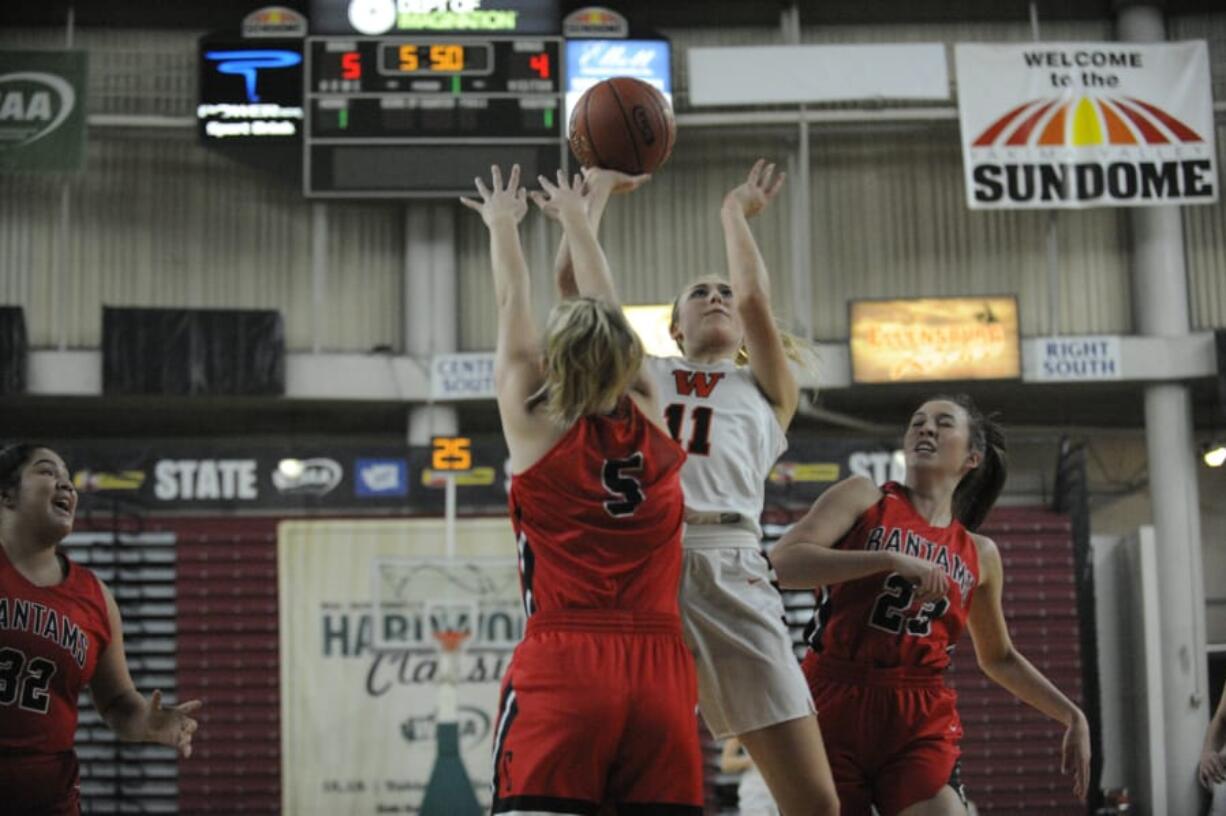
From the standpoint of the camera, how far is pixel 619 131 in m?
4.88

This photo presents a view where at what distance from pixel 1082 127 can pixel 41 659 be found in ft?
45.3

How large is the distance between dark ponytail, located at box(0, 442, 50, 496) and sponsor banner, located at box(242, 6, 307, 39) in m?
11.6

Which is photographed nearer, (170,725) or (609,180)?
(609,180)

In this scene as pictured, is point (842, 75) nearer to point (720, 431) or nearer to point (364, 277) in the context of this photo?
point (364, 277)

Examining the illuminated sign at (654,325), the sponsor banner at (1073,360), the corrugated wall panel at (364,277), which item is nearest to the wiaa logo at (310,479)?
the corrugated wall panel at (364,277)

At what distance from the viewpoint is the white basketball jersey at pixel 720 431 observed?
14.2 ft

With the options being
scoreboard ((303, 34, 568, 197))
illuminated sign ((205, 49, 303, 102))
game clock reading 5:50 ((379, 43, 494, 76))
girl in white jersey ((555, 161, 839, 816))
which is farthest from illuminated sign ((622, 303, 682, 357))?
girl in white jersey ((555, 161, 839, 816))

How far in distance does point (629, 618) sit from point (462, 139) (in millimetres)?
12253

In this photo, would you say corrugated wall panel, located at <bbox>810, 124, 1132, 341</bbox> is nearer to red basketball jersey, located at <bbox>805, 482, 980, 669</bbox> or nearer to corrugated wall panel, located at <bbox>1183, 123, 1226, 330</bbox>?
corrugated wall panel, located at <bbox>1183, 123, 1226, 330</bbox>

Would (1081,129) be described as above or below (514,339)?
above

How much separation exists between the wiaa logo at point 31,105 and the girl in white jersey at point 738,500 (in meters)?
13.5

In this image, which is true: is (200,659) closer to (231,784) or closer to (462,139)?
(231,784)

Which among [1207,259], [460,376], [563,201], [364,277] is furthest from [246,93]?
[563,201]

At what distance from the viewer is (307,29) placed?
51.8ft
